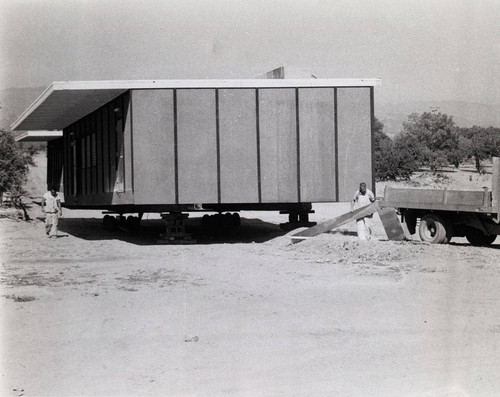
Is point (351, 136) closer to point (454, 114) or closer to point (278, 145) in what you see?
point (278, 145)

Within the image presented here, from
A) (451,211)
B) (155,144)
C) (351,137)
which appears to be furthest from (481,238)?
(155,144)

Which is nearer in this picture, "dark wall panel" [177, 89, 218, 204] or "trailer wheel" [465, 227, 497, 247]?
"trailer wheel" [465, 227, 497, 247]

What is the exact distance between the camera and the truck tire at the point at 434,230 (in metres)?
16.2

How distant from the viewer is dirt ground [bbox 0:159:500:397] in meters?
6.25

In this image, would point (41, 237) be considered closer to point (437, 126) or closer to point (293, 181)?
point (293, 181)

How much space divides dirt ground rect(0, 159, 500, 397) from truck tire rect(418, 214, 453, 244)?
1.17 metres

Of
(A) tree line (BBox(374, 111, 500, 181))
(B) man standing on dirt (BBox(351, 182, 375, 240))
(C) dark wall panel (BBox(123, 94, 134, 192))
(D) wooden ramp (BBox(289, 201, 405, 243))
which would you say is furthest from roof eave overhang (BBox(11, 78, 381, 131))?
(A) tree line (BBox(374, 111, 500, 181))

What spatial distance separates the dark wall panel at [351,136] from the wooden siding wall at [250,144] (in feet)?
0.09

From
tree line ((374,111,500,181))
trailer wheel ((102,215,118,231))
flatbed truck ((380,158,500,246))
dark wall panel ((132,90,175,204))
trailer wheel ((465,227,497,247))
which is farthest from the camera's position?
tree line ((374,111,500,181))

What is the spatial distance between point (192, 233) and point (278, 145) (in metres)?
6.23

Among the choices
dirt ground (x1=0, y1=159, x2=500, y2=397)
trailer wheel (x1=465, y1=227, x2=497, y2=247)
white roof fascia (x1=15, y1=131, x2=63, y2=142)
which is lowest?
dirt ground (x1=0, y1=159, x2=500, y2=397)

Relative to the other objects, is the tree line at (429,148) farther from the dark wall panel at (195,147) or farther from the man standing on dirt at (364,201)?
the dark wall panel at (195,147)

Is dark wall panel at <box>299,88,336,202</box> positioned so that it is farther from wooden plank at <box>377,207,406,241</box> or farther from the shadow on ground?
the shadow on ground

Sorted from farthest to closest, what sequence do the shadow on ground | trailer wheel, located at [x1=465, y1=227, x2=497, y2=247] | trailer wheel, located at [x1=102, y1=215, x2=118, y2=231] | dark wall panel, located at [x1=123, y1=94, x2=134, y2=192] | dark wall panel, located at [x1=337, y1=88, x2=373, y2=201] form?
trailer wheel, located at [x1=102, y1=215, x2=118, y2=231]
the shadow on ground
dark wall panel, located at [x1=337, y1=88, x2=373, y2=201]
dark wall panel, located at [x1=123, y1=94, x2=134, y2=192]
trailer wheel, located at [x1=465, y1=227, x2=497, y2=247]
